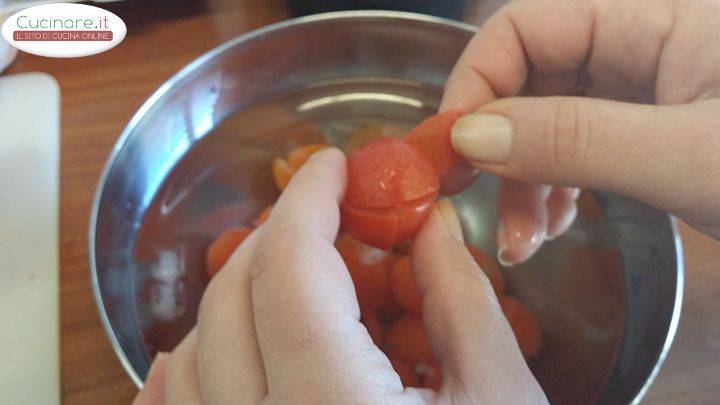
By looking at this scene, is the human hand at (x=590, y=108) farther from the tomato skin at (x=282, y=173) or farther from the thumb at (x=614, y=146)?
the tomato skin at (x=282, y=173)

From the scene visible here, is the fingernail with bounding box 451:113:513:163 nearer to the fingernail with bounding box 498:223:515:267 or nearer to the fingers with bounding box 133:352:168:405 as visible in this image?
the fingernail with bounding box 498:223:515:267

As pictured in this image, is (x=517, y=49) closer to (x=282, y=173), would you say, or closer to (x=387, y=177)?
(x=387, y=177)

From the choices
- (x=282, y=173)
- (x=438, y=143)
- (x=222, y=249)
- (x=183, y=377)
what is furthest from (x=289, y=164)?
(x=183, y=377)

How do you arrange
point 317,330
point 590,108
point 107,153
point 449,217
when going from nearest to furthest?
point 317,330
point 590,108
point 449,217
point 107,153

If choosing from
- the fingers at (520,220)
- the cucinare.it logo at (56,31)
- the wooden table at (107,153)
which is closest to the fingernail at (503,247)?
→ the fingers at (520,220)

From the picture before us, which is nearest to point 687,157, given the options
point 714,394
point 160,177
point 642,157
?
point 642,157
